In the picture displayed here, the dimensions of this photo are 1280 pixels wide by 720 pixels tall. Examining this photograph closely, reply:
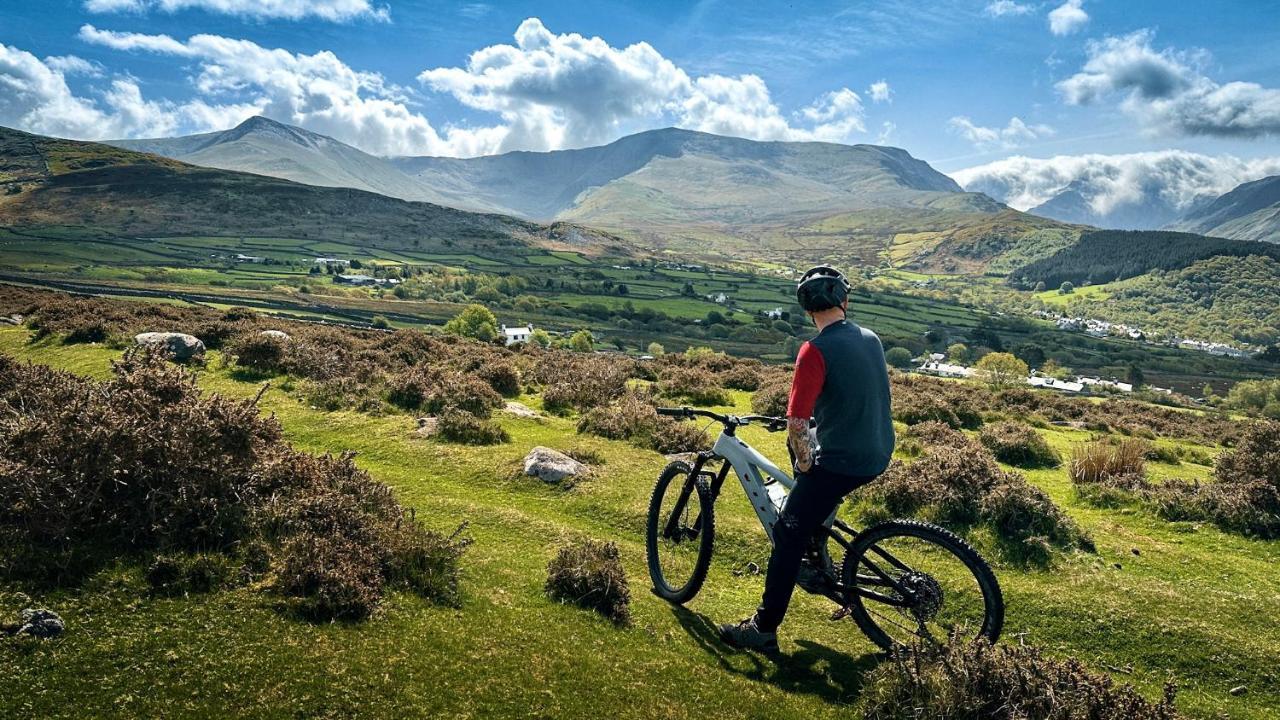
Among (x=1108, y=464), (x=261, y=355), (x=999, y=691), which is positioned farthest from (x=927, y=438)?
(x=261, y=355)

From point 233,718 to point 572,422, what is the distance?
1226 centimetres

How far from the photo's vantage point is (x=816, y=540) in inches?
245

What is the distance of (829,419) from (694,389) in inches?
608

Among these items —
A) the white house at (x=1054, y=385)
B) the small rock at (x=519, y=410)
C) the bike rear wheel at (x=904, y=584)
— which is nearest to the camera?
the bike rear wheel at (x=904, y=584)

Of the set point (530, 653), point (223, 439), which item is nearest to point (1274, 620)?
point (530, 653)

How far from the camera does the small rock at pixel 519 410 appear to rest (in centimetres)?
1618

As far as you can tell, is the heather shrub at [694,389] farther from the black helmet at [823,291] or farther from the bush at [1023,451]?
the black helmet at [823,291]

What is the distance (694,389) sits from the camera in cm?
2105

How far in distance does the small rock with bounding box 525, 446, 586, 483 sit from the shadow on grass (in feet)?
16.7

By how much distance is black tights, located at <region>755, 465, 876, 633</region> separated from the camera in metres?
5.73

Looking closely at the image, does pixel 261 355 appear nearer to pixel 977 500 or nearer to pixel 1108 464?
pixel 977 500

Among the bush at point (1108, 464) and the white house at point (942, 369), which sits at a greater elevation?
the bush at point (1108, 464)

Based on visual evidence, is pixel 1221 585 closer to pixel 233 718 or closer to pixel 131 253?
pixel 233 718

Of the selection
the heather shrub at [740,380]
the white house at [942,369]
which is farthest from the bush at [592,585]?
the white house at [942,369]
